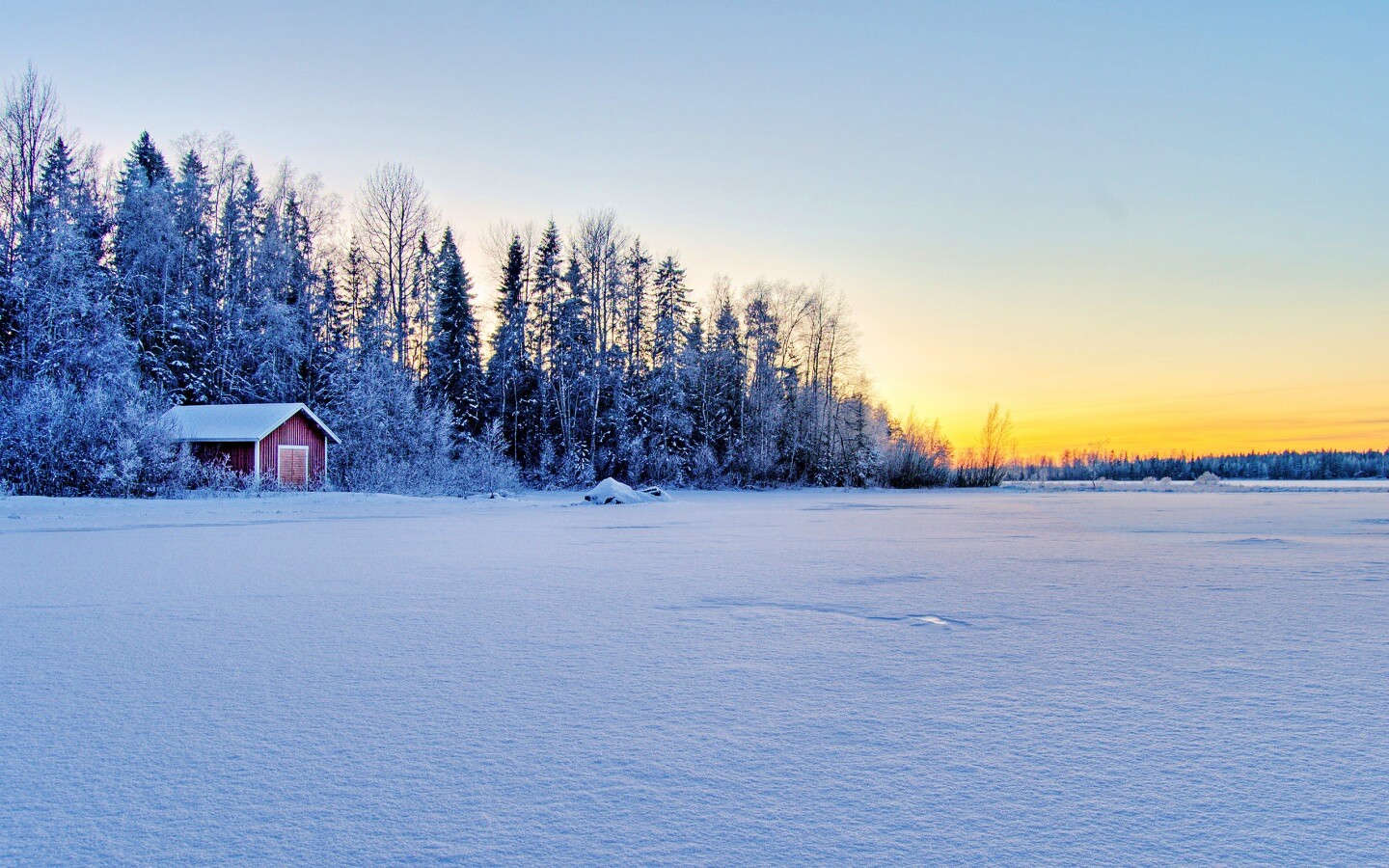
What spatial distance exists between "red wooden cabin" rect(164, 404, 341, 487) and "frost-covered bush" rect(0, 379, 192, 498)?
312cm

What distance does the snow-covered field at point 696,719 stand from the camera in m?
2.13

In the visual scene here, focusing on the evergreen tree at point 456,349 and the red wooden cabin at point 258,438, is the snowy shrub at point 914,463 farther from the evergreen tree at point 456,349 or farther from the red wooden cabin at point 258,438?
the red wooden cabin at point 258,438

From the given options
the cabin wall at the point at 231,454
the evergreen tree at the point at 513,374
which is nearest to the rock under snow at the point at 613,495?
the cabin wall at the point at 231,454

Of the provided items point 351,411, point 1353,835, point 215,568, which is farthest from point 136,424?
point 1353,835

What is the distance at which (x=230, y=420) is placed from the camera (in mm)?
28266

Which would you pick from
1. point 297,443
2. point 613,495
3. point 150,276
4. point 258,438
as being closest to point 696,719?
point 613,495

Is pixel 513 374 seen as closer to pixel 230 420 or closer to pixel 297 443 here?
pixel 297 443

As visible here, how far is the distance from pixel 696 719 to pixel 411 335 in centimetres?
3978

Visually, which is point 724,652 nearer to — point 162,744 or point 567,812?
point 567,812

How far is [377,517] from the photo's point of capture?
61.4 ft

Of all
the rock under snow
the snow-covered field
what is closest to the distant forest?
the rock under snow

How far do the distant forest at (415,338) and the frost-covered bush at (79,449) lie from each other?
77.1 inches

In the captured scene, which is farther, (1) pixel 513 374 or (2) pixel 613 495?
(1) pixel 513 374

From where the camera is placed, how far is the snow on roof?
27.2m
